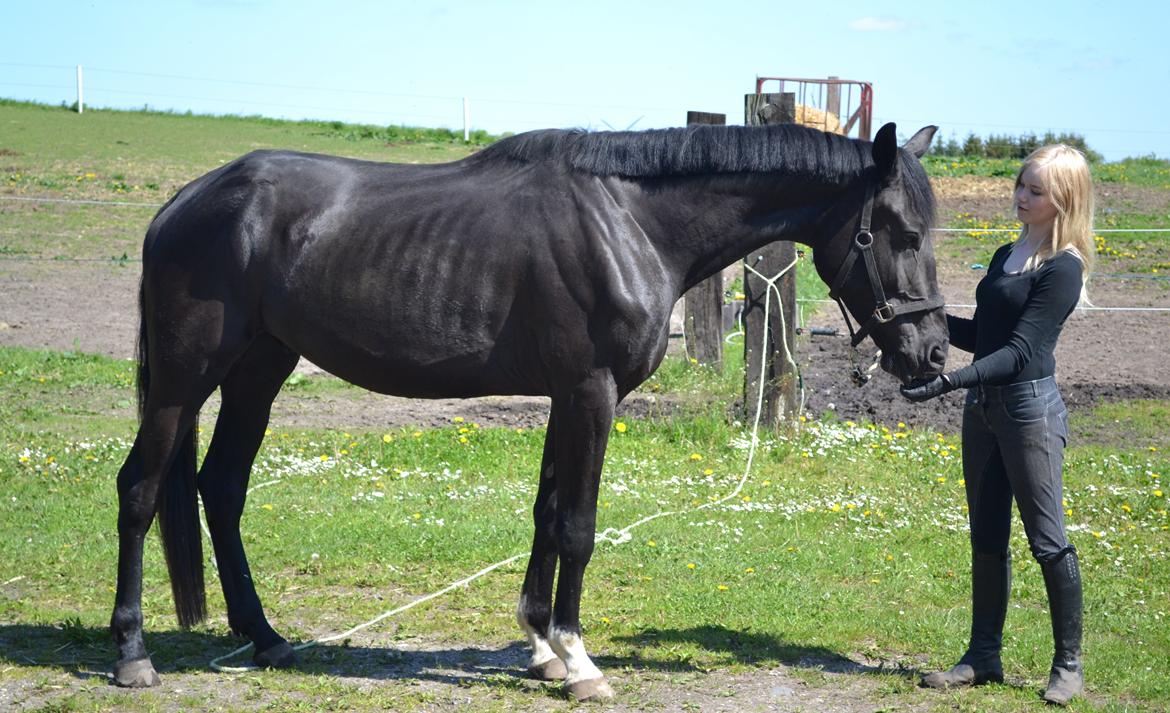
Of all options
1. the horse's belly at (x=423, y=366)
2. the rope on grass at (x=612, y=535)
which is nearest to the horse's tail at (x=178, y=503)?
the rope on grass at (x=612, y=535)

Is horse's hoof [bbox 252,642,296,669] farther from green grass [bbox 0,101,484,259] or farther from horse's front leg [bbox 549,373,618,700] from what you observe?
green grass [bbox 0,101,484,259]

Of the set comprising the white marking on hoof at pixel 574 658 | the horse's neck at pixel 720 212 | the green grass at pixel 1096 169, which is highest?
the green grass at pixel 1096 169

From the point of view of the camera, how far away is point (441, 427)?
8992 millimetres

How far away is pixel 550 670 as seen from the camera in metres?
4.64

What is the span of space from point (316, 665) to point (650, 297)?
6.91 ft

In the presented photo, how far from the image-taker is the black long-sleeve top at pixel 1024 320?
418 cm

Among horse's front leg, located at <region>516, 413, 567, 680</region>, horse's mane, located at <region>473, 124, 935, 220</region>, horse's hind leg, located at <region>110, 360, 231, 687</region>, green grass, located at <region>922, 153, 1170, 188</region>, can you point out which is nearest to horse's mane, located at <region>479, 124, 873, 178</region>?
horse's mane, located at <region>473, 124, 935, 220</region>

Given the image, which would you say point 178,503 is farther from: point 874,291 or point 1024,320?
point 1024,320

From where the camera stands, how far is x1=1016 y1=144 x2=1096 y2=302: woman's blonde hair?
423 centimetres

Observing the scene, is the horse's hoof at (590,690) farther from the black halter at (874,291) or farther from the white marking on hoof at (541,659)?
the black halter at (874,291)

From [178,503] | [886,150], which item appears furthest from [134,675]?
[886,150]

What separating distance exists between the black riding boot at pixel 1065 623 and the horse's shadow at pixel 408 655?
57 cm

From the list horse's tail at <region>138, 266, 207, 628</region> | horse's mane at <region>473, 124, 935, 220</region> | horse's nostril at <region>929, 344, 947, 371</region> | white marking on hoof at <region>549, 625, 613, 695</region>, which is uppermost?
horse's mane at <region>473, 124, 935, 220</region>

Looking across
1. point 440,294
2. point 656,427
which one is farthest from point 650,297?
point 656,427
